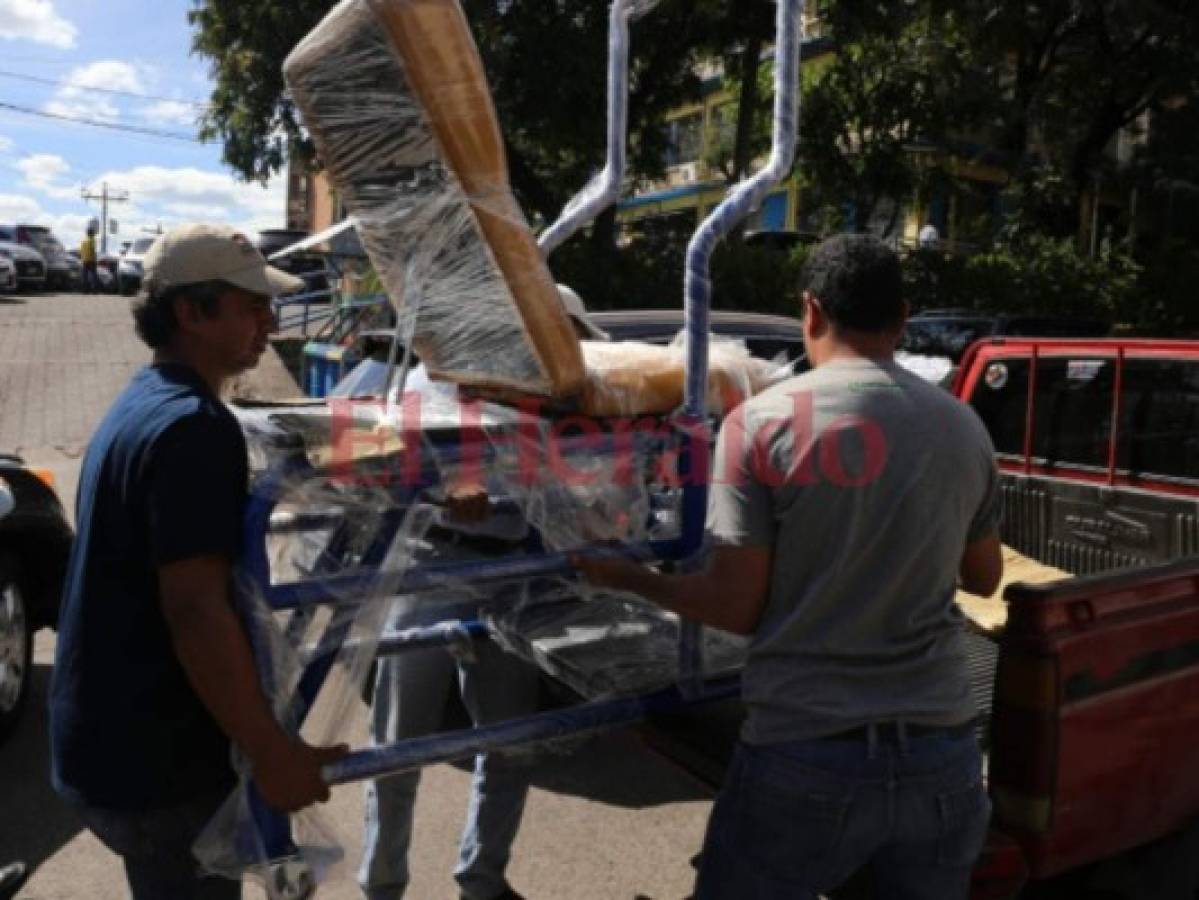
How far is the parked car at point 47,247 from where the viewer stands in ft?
94.2

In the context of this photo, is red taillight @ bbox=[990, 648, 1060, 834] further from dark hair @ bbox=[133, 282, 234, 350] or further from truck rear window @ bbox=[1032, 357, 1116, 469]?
truck rear window @ bbox=[1032, 357, 1116, 469]

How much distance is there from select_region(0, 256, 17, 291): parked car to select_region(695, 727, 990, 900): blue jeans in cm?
2658

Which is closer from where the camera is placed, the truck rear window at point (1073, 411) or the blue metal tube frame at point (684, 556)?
the blue metal tube frame at point (684, 556)

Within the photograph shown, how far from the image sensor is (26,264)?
26781 mm

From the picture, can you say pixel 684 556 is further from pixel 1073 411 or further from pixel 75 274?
pixel 75 274

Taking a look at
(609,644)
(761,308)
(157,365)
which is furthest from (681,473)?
(761,308)

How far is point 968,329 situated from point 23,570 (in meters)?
11.1

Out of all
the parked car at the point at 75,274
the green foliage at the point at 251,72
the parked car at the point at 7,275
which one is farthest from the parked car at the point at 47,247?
the green foliage at the point at 251,72

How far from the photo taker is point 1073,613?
95.3 inches

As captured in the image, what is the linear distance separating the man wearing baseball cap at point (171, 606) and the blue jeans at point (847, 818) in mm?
737


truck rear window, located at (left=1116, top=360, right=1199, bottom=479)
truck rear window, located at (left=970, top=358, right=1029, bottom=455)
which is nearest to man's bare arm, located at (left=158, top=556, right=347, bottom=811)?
truck rear window, located at (left=1116, top=360, right=1199, bottom=479)

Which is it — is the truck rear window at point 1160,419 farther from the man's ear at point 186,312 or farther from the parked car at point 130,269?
the parked car at point 130,269

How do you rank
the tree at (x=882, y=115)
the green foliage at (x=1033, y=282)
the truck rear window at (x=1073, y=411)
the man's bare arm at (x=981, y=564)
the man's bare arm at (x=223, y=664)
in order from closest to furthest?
1. the man's bare arm at (x=223, y=664)
2. the man's bare arm at (x=981, y=564)
3. the truck rear window at (x=1073, y=411)
4. the green foliage at (x=1033, y=282)
5. the tree at (x=882, y=115)

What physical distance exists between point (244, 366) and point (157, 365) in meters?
0.15
